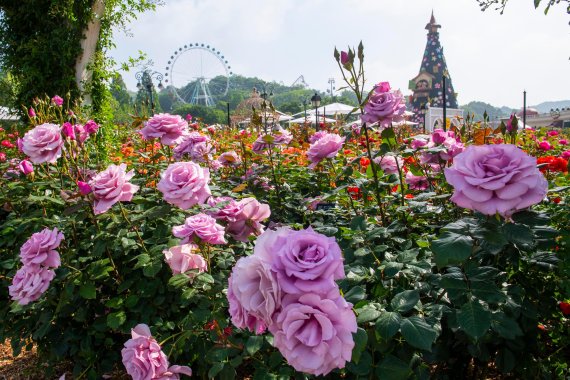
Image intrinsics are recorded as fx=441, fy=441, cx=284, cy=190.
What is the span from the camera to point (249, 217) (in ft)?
4.47

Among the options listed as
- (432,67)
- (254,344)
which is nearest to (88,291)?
(254,344)

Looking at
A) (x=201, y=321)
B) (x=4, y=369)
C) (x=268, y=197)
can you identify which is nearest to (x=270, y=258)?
(x=201, y=321)

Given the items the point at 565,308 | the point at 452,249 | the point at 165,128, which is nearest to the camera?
the point at 452,249

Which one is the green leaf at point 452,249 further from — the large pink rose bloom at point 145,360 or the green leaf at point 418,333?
the large pink rose bloom at point 145,360

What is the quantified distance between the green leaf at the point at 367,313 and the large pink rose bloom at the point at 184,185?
2.08 feet

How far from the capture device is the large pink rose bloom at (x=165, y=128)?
6.31 ft

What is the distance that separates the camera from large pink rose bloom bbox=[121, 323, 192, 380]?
3.63 feet

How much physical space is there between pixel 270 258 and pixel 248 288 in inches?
2.5

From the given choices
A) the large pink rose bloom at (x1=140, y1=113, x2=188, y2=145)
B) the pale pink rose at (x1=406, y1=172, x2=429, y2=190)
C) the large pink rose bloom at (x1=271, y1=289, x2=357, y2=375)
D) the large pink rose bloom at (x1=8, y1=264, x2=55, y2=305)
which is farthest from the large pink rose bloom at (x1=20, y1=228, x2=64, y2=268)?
the pale pink rose at (x1=406, y1=172, x2=429, y2=190)

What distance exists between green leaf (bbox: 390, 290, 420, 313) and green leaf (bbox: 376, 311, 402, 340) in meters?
0.02

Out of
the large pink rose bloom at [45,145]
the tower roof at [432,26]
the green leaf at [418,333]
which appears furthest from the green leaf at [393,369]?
the tower roof at [432,26]

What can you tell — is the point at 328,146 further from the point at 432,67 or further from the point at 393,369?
the point at 432,67

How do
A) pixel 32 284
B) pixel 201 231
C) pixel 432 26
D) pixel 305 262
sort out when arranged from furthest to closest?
1. pixel 432 26
2. pixel 32 284
3. pixel 201 231
4. pixel 305 262

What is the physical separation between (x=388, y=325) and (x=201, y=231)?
574mm
